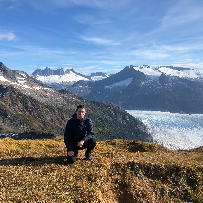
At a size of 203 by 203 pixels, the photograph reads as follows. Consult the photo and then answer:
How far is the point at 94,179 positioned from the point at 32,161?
227 inches

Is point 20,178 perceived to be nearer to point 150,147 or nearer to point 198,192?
point 198,192

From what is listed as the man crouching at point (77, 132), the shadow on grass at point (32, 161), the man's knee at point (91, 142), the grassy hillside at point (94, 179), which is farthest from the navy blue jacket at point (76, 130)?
the grassy hillside at point (94, 179)

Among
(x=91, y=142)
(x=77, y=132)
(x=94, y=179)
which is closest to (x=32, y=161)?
(x=77, y=132)

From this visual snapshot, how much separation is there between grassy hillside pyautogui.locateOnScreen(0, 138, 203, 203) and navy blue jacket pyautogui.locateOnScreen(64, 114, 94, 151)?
191 centimetres

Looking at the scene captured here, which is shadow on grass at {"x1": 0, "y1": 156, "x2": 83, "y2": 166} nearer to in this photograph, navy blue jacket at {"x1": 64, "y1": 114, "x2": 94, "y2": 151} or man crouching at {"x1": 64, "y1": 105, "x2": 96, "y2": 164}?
man crouching at {"x1": 64, "y1": 105, "x2": 96, "y2": 164}

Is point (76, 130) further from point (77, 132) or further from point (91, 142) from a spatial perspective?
point (91, 142)

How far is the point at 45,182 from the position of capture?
36.7 feet

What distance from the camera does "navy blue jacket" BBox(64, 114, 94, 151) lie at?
45.8 ft

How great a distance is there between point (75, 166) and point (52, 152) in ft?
14.4

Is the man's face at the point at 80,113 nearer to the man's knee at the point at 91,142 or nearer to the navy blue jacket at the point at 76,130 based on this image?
the navy blue jacket at the point at 76,130

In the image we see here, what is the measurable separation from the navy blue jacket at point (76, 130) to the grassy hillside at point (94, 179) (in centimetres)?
191

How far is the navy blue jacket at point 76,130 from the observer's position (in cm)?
1395

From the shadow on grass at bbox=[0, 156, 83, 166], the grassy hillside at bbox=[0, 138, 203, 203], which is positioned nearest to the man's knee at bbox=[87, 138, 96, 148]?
the grassy hillside at bbox=[0, 138, 203, 203]

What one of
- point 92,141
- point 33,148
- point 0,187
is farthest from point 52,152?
point 0,187
